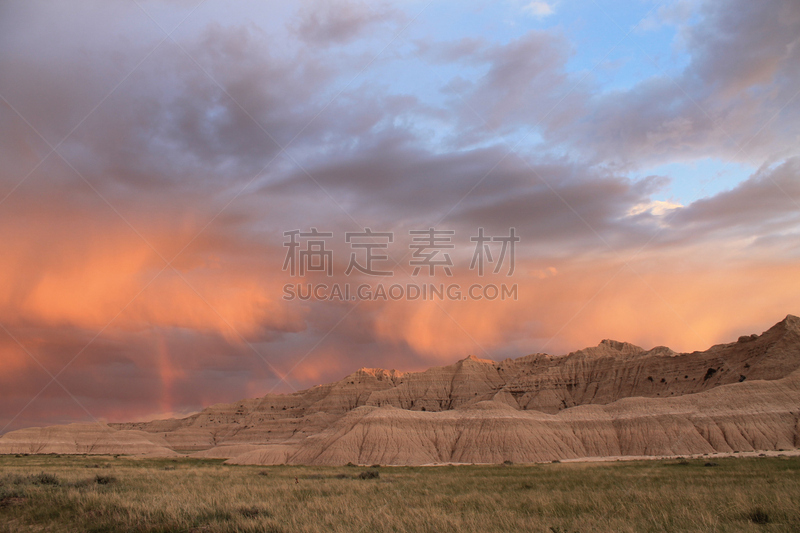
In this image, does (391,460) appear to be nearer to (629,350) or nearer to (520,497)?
(520,497)

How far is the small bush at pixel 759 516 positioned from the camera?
15.5m

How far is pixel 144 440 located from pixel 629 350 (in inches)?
6940

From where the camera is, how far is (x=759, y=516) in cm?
1580

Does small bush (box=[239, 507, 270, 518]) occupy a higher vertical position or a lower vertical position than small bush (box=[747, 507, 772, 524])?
higher

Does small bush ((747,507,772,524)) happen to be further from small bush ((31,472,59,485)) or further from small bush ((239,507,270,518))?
small bush ((31,472,59,485))

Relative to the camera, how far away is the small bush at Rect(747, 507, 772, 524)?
15475 mm

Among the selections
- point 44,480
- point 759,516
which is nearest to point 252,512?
point 759,516

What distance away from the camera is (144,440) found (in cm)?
17125

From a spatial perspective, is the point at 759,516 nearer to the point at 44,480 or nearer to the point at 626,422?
the point at 44,480

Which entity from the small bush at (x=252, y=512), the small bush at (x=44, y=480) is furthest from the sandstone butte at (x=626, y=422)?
the small bush at (x=252, y=512)

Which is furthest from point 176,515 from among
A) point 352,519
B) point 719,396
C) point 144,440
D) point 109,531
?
point 144,440

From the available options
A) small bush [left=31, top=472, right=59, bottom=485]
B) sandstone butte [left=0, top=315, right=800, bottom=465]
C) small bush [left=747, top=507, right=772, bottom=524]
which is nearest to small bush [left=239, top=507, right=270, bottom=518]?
small bush [left=747, top=507, right=772, bottom=524]

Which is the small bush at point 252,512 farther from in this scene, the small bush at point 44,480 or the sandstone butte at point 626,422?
the sandstone butte at point 626,422

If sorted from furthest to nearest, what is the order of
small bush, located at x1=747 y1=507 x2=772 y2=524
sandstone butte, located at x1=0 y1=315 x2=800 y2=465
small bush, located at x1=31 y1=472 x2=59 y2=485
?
sandstone butte, located at x1=0 y1=315 x2=800 y2=465
small bush, located at x1=31 y1=472 x2=59 y2=485
small bush, located at x1=747 y1=507 x2=772 y2=524
